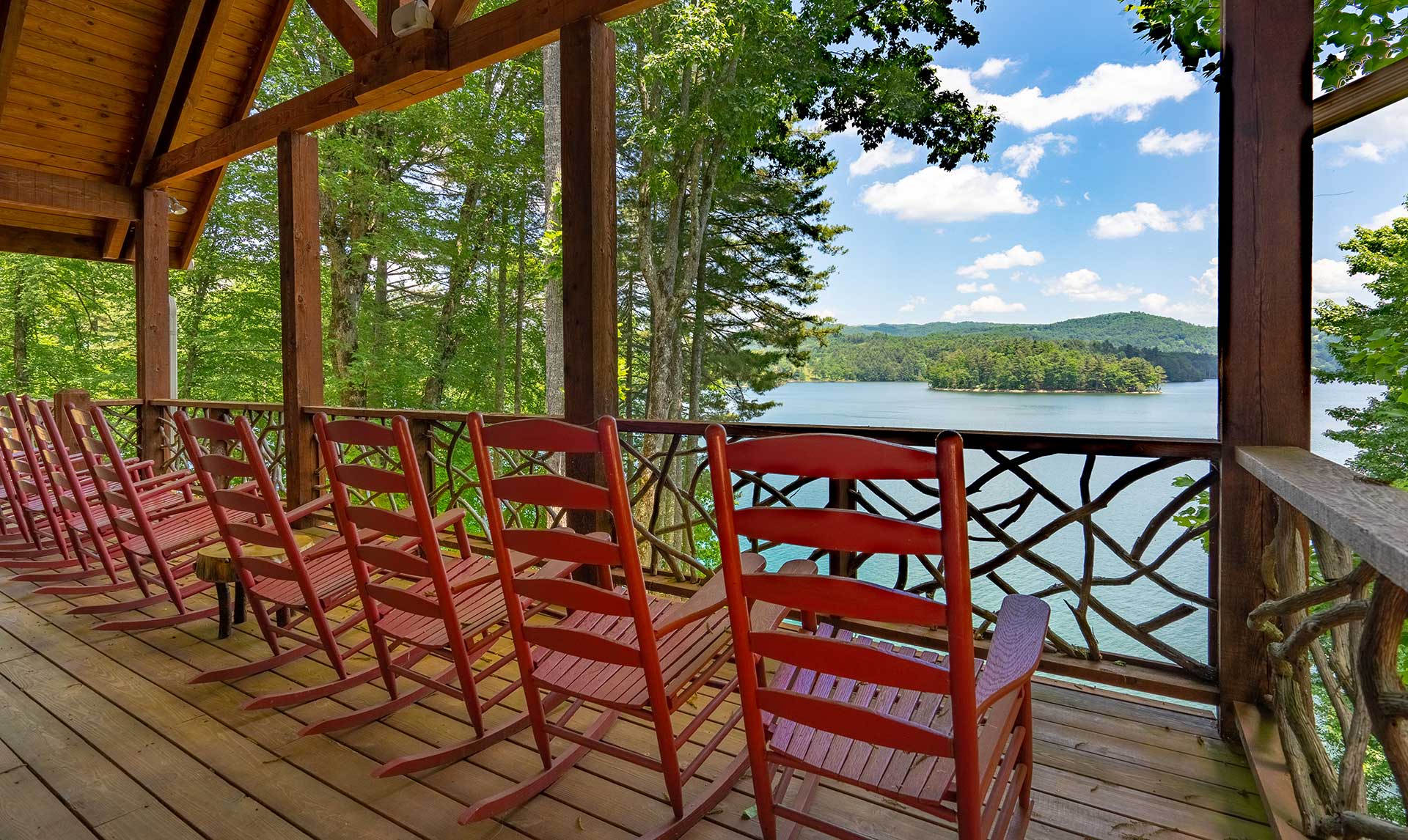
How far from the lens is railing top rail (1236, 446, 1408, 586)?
0.85 meters

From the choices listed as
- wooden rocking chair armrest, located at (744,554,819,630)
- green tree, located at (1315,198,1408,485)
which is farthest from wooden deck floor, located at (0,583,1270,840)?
green tree, located at (1315,198,1408,485)

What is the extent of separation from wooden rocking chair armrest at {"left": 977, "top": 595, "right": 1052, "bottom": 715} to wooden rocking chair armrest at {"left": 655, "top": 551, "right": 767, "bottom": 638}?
0.49 metres

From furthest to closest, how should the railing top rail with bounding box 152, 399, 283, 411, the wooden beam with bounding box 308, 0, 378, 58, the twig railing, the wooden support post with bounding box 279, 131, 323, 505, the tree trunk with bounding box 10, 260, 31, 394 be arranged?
the tree trunk with bounding box 10, 260, 31, 394 < the railing top rail with bounding box 152, 399, 283, 411 < the wooden support post with bounding box 279, 131, 323, 505 < the wooden beam with bounding box 308, 0, 378, 58 < the twig railing

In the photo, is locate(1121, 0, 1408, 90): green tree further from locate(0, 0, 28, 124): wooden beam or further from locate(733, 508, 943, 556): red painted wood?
locate(0, 0, 28, 124): wooden beam

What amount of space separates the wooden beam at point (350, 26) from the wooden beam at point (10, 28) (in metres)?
2.29

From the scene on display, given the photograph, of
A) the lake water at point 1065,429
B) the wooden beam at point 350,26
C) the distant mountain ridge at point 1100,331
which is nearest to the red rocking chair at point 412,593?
the wooden beam at point 350,26

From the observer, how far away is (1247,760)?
76.2 inches

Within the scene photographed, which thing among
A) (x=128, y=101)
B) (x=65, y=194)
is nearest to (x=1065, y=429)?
→ (x=128, y=101)

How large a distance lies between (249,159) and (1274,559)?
44.1 feet

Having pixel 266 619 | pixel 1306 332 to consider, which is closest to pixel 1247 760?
pixel 1306 332

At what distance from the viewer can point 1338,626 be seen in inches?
55.8

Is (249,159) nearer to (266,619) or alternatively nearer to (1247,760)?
(266,619)

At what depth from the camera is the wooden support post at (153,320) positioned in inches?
238

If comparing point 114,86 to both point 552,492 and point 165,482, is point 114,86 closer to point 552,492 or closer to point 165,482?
point 165,482
